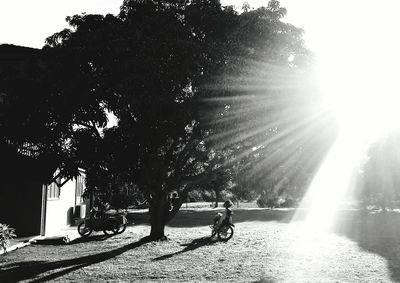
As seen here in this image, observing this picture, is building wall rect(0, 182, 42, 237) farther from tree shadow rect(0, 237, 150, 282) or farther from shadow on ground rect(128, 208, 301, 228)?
tree shadow rect(0, 237, 150, 282)

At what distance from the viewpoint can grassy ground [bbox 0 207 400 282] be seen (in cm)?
974

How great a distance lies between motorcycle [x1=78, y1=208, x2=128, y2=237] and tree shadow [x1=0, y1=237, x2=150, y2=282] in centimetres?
520

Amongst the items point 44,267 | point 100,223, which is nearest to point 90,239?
point 100,223

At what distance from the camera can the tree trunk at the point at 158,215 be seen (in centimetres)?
1741

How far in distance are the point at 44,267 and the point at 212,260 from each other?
4695 millimetres

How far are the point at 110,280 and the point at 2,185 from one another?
10835 millimetres

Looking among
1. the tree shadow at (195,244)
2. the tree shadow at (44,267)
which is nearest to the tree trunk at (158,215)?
the tree shadow at (195,244)

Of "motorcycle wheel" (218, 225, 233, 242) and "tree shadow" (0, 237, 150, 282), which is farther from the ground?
"motorcycle wheel" (218, 225, 233, 242)

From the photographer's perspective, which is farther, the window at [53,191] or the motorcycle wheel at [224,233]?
the window at [53,191]

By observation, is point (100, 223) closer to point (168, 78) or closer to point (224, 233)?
point (224, 233)

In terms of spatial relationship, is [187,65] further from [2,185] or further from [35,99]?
[2,185]

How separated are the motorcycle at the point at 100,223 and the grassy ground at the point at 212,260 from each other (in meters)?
1.06

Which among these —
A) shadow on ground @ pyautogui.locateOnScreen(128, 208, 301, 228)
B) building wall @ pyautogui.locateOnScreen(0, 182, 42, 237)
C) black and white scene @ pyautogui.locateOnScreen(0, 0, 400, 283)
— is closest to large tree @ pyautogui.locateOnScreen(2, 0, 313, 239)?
black and white scene @ pyautogui.locateOnScreen(0, 0, 400, 283)

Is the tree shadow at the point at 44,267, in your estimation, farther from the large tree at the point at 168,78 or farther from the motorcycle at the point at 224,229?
the motorcycle at the point at 224,229
